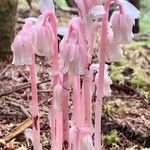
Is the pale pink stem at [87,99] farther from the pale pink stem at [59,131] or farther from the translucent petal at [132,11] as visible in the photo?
the translucent petal at [132,11]

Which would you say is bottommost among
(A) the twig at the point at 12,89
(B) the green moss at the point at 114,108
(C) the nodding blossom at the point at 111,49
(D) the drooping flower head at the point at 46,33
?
(B) the green moss at the point at 114,108

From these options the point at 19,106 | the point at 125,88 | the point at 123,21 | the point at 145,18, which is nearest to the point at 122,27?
the point at 123,21

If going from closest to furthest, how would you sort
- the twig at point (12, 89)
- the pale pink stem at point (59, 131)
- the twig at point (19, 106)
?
the pale pink stem at point (59, 131) → the twig at point (19, 106) → the twig at point (12, 89)

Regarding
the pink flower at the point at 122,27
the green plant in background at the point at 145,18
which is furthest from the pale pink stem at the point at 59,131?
the green plant in background at the point at 145,18

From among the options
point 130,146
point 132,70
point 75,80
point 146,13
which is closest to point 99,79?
point 75,80

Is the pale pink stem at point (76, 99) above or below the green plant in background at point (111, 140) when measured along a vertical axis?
above

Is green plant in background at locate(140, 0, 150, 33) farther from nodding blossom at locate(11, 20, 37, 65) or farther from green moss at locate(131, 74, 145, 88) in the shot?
nodding blossom at locate(11, 20, 37, 65)

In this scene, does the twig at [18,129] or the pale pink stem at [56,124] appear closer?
the pale pink stem at [56,124]
